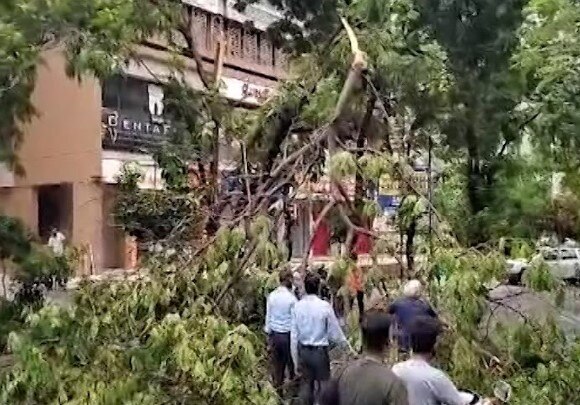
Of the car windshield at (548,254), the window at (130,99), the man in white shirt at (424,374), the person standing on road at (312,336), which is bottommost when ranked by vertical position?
the person standing on road at (312,336)

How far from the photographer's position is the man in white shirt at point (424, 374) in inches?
177

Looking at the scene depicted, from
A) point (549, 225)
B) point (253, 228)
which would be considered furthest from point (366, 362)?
point (549, 225)

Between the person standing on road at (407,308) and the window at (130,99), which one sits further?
the window at (130,99)

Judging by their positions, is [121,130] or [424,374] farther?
[121,130]

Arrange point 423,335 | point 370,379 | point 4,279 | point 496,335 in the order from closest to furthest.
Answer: point 370,379 < point 423,335 < point 496,335 < point 4,279

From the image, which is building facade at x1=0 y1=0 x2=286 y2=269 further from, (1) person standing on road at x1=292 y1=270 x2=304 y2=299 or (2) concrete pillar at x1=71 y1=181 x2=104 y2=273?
(1) person standing on road at x1=292 y1=270 x2=304 y2=299

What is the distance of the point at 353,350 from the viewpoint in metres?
7.65

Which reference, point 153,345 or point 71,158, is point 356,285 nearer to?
point 153,345

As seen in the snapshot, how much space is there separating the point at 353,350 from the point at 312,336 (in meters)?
0.87

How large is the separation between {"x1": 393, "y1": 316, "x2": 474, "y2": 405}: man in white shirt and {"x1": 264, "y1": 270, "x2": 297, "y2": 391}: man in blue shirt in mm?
4269

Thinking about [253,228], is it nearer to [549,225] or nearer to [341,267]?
[341,267]

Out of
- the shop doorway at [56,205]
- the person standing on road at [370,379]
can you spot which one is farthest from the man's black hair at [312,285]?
the shop doorway at [56,205]

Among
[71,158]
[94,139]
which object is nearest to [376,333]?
[94,139]

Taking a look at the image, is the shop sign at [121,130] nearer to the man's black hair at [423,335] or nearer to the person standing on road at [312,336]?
the person standing on road at [312,336]
